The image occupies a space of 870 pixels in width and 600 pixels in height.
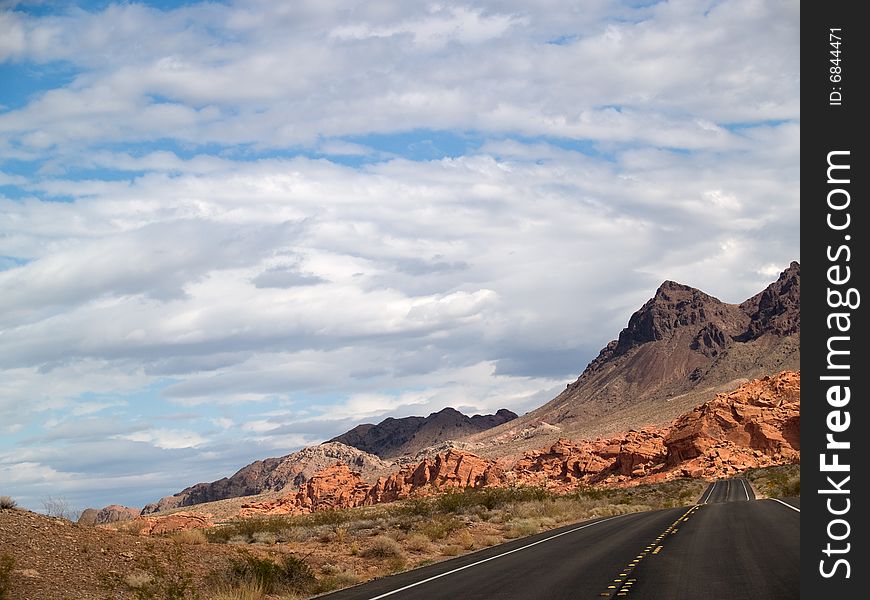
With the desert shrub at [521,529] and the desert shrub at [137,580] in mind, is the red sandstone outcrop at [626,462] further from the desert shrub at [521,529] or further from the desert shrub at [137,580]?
the desert shrub at [137,580]

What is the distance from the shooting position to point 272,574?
66.1 feet

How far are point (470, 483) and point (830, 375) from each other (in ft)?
298

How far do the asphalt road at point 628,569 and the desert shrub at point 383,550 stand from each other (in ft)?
10.9

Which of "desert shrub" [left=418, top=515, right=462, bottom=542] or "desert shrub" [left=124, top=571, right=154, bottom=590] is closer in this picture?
"desert shrub" [left=124, top=571, right=154, bottom=590]

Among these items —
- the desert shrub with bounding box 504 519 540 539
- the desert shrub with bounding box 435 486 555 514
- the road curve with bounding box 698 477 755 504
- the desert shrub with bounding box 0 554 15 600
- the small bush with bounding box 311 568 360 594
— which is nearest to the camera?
the desert shrub with bounding box 0 554 15 600

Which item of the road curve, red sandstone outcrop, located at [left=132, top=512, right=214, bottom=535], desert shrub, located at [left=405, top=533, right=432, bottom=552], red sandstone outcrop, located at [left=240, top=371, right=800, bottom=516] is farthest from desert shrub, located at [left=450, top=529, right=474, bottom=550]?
red sandstone outcrop, located at [left=240, top=371, right=800, bottom=516]

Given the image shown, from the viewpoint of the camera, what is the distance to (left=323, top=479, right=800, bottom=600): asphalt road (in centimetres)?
1454

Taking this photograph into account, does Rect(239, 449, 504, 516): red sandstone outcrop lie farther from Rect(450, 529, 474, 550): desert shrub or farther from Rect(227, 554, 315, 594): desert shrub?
Rect(227, 554, 315, 594): desert shrub

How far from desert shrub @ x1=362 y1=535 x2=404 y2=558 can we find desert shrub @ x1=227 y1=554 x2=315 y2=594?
248 inches

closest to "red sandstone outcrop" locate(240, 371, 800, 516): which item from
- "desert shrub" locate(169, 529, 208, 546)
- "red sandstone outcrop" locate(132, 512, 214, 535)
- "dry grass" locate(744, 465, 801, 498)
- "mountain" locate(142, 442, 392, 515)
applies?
"dry grass" locate(744, 465, 801, 498)

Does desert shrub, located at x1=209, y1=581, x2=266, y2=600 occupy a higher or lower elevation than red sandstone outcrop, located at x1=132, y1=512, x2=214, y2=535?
higher

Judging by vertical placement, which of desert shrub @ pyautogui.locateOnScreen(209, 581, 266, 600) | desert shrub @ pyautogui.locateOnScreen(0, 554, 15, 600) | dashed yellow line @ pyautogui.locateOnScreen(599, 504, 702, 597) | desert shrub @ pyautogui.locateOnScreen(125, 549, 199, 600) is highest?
dashed yellow line @ pyautogui.locateOnScreen(599, 504, 702, 597)

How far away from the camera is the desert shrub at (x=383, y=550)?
90.5 ft

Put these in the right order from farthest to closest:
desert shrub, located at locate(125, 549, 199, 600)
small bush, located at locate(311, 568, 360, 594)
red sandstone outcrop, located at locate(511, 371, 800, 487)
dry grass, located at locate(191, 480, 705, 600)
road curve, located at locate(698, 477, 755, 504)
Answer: red sandstone outcrop, located at locate(511, 371, 800, 487), road curve, located at locate(698, 477, 755, 504), dry grass, located at locate(191, 480, 705, 600), small bush, located at locate(311, 568, 360, 594), desert shrub, located at locate(125, 549, 199, 600)
